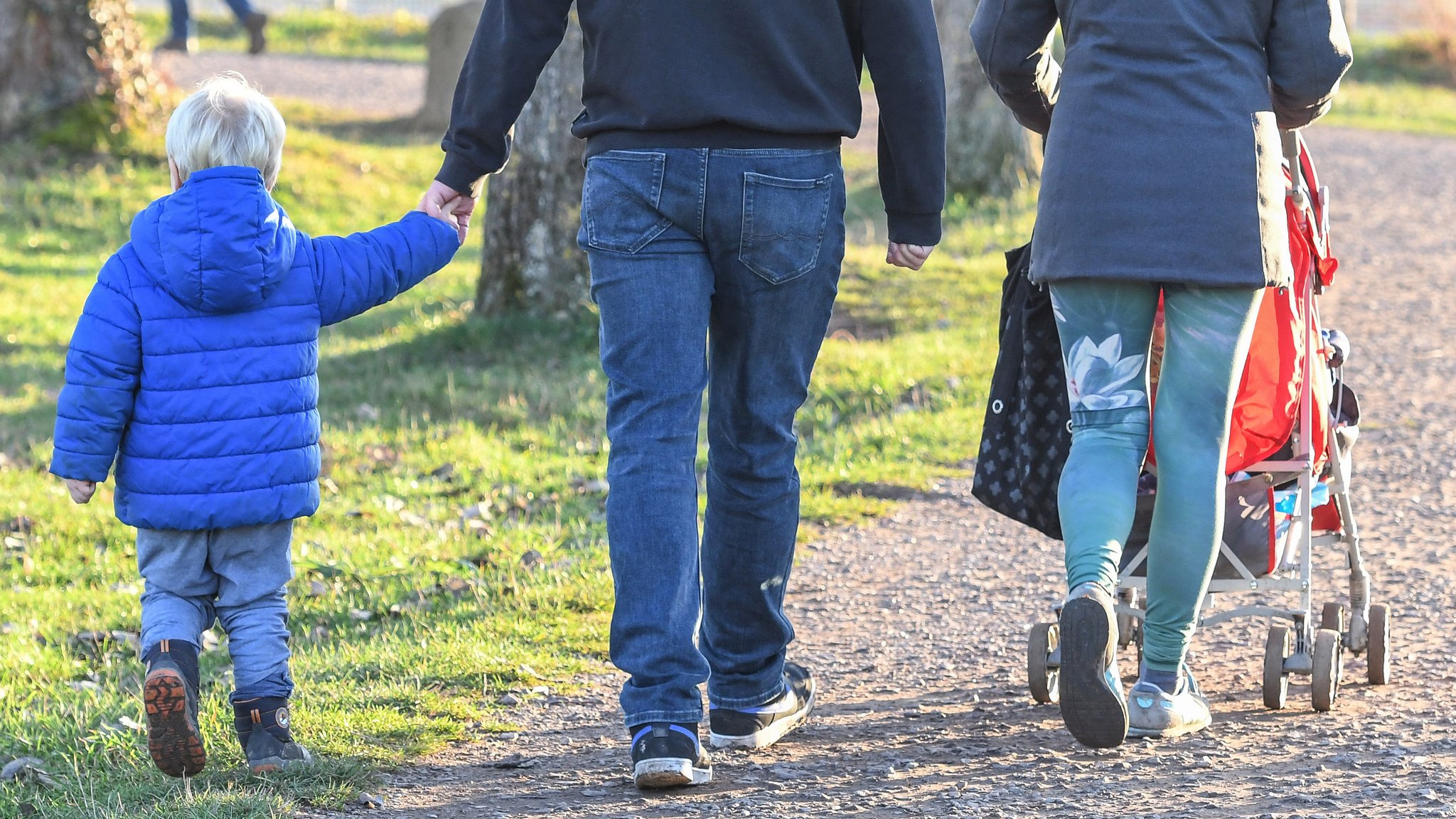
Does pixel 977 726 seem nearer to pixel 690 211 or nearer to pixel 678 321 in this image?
pixel 678 321

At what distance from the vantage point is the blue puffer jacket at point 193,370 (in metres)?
3.36

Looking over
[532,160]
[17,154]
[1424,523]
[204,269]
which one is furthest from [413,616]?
[17,154]

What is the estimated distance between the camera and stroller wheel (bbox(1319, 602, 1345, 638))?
3941 millimetres

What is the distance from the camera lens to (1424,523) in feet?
18.9

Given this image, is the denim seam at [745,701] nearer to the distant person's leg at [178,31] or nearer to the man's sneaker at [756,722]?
the man's sneaker at [756,722]

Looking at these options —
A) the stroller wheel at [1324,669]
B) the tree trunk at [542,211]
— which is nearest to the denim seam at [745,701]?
the stroller wheel at [1324,669]

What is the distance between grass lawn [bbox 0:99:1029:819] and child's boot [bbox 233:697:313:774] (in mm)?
53

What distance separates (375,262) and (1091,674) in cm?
166

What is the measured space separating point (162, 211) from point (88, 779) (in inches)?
47.0

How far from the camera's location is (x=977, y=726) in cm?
383

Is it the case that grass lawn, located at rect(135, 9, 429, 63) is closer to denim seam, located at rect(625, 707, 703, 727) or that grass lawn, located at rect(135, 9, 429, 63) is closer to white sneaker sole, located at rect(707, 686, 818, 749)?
white sneaker sole, located at rect(707, 686, 818, 749)

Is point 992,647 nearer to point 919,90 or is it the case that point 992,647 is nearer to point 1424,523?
point 919,90

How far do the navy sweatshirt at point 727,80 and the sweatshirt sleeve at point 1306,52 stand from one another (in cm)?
67

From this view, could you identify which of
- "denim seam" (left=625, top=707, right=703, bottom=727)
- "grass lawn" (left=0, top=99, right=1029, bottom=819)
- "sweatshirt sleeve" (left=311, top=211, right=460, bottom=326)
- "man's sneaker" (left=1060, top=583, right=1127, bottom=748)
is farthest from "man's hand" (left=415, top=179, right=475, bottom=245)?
"man's sneaker" (left=1060, top=583, right=1127, bottom=748)
